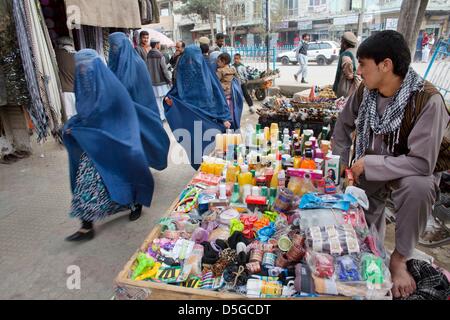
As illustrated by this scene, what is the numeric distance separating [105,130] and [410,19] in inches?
151

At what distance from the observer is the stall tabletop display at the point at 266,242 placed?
4.25 ft

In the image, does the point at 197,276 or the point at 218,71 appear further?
the point at 218,71

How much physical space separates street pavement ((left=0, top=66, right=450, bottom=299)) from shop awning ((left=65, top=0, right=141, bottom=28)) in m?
1.85

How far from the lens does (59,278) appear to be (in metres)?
2.10

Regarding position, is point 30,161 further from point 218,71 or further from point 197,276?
point 197,276

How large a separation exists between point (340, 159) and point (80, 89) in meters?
1.95

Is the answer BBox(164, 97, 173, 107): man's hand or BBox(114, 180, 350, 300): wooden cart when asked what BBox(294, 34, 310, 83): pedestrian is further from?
BBox(114, 180, 350, 300): wooden cart

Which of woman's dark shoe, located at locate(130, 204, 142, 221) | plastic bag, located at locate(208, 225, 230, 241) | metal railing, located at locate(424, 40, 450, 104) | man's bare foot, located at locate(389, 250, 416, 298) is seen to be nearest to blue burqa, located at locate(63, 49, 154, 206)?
woman's dark shoe, located at locate(130, 204, 142, 221)

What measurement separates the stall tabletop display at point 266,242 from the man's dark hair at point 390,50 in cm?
64

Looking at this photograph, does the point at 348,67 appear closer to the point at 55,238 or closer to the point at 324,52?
the point at 55,238

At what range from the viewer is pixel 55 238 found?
101 inches

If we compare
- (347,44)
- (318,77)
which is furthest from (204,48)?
(318,77)

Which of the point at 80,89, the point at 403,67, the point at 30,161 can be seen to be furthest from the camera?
the point at 30,161
